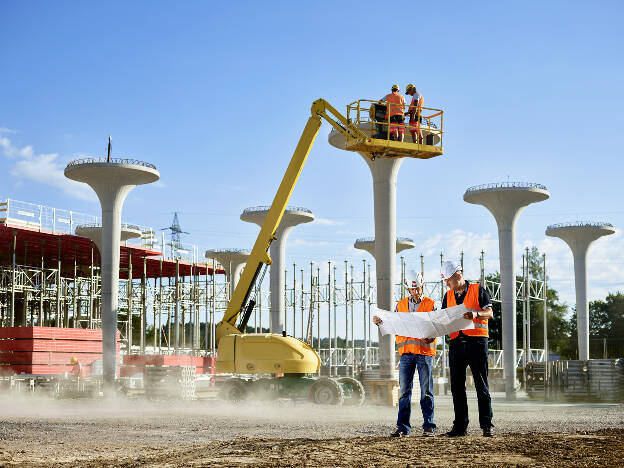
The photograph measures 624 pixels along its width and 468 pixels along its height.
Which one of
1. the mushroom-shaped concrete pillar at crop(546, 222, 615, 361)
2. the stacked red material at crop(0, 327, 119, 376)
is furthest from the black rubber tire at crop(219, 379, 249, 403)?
the mushroom-shaped concrete pillar at crop(546, 222, 615, 361)

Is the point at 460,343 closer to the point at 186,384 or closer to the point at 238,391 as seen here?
the point at 238,391

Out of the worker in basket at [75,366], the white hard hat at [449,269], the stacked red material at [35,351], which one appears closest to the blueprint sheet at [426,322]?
the white hard hat at [449,269]

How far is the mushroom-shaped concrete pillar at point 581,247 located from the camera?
39.3 metres

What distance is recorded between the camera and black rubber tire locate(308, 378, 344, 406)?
1989 centimetres

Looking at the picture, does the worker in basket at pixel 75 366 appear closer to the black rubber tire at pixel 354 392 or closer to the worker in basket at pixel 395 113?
the black rubber tire at pixel 354 392

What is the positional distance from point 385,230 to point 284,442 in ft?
46.8

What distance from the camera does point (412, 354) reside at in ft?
31.1

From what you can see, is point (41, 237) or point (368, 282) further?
point (368, 282)

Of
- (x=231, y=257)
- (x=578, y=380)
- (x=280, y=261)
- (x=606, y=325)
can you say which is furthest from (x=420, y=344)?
(x=606, y=325)

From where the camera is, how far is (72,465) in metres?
7.67

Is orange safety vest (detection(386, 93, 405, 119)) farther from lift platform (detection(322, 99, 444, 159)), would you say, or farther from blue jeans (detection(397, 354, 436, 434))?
blue jeans (detection(397, 354, 436, 434))

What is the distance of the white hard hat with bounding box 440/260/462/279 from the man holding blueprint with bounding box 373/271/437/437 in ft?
1.58

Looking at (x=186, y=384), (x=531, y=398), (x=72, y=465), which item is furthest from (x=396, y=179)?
(x=72, y=465)

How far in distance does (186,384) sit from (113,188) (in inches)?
325
